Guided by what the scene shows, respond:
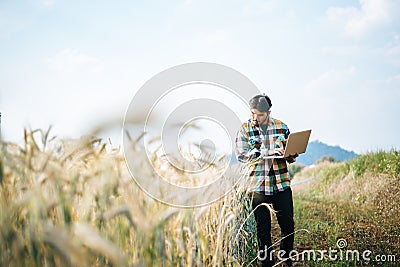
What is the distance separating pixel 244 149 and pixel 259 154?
147 mm

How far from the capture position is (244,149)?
4.02m

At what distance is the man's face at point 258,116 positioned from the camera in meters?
4.03

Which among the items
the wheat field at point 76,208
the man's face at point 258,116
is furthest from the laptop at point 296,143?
the wheat field at point 76,208

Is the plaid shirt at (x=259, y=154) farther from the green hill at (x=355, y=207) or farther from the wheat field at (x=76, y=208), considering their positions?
the wheat field at (x=76, y=208)

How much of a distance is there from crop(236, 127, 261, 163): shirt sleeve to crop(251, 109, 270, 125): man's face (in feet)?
0.48

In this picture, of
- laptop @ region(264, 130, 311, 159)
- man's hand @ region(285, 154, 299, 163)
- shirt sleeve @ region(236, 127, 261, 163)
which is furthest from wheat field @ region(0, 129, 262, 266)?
man's hand @ region(285, 154, 299, 163)

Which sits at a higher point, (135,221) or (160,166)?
(160,166)

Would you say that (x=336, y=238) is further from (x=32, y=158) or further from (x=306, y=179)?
(x=306, y=179)

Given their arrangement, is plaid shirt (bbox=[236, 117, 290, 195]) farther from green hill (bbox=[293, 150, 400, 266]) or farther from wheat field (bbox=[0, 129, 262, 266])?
wheat field (bbox=[0, 129, 262, 266])

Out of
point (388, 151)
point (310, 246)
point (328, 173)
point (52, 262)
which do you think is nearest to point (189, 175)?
point (52, 262)

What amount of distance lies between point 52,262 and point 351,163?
10.8 m

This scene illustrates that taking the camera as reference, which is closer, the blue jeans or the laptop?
the laptop

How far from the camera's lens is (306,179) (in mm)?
13508

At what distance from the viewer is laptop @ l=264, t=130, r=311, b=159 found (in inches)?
144
